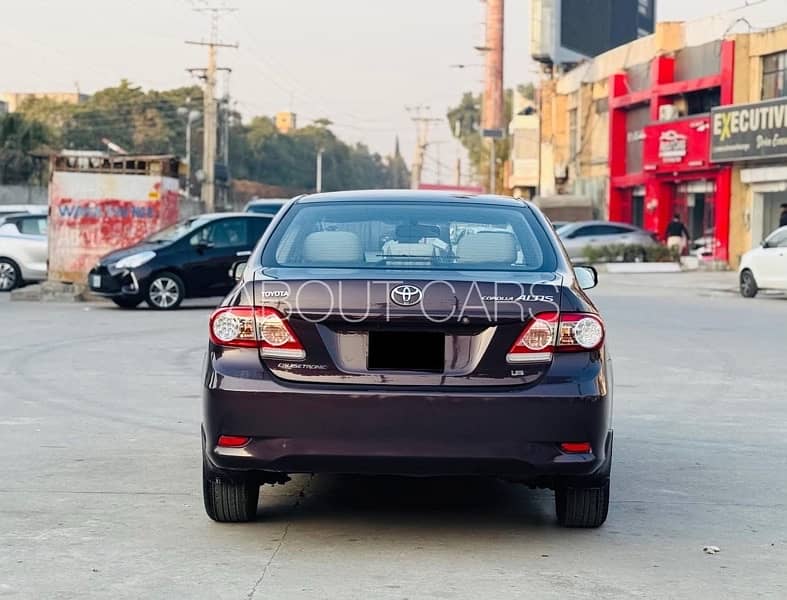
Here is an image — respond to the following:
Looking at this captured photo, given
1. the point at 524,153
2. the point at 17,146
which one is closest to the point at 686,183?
the point at 524,153

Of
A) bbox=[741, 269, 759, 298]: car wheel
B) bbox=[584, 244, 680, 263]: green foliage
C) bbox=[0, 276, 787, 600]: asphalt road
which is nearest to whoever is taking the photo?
bbox=[0, 276, 787, 600]: asphalt road

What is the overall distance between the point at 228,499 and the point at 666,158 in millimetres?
40082

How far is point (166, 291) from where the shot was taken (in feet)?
Answer: 73.9

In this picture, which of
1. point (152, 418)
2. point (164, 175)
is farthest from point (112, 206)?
point (152, 418)

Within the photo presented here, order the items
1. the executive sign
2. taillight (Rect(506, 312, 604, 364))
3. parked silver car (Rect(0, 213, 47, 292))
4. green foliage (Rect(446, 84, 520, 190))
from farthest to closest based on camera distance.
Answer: green foliage (Rect(446, 84, 520, 190)) < the executive sign < parked silver car (Rect(0, 213, 47, 292)) < taillight (Rect(506, 312, 604, 364))

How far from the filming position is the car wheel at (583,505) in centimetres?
649

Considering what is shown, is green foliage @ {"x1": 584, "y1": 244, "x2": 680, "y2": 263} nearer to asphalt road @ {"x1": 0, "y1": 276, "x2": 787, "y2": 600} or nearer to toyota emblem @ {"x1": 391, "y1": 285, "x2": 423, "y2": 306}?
asphalt road @ {"x1": 0, "y1": 276, "x2": 787, "y2": 600}

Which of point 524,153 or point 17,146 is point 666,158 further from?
point 17,146

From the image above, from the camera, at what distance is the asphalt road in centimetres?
563

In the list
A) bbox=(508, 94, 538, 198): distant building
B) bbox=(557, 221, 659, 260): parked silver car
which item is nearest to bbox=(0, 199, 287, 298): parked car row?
bbox=(557, 221, 659, 260): parked silver car

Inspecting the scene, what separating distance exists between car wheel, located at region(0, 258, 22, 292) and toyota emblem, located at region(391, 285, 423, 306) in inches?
831

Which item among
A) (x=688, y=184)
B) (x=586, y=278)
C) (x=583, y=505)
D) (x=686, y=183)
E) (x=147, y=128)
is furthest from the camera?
(x=147, y=128)

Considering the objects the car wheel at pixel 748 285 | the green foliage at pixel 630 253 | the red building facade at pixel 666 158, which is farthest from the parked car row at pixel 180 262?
the red building facade at pixel 666 158

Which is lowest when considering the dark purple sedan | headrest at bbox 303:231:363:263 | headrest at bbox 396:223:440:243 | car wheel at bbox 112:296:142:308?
car wheel at bbox 112:296:142:308
